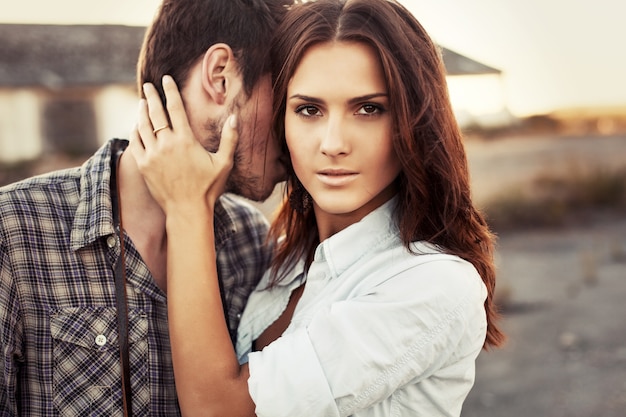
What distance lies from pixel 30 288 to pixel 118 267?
220 millimetres

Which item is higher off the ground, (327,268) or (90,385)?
(327,268)

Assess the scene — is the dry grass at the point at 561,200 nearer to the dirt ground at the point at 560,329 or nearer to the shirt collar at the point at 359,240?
the dirt ground at the point at 560,329

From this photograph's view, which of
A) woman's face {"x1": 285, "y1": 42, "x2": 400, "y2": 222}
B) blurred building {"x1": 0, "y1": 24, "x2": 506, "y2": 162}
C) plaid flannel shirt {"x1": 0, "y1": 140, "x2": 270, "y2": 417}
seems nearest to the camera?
woman's face {"x1": 285, "y1": 42, "x2": 400, "y2": 222}

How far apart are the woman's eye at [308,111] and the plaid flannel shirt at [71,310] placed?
57cm

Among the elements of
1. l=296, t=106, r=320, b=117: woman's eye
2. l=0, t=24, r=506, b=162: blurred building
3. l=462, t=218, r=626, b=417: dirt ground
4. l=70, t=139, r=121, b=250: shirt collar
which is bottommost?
l=462, t=218, r=626, b=417: dirt ground

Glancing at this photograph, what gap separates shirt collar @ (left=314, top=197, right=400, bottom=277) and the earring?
0.30 m

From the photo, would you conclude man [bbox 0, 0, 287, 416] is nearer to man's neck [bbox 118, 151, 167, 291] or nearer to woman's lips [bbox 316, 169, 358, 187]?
man's neck [bbox 118, 151, 167, 291]

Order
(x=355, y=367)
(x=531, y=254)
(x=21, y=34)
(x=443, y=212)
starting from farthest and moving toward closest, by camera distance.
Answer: (x=531, y=254) → (x=21, y=34) → (x=443, y=212) → (x=355, y=367)

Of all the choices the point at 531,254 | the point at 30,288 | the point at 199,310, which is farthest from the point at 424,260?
the point at 531,254

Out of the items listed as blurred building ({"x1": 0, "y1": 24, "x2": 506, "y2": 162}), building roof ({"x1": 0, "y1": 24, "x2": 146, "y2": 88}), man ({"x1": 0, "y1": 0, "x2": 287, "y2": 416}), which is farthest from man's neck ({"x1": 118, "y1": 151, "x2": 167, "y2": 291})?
→ building roof ({"x1": 0, "y1": 24, "x2": 146, "y2": 88})

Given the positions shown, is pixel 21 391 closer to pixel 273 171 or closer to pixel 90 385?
pixel 90 385

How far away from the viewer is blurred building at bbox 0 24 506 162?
22.9 feet

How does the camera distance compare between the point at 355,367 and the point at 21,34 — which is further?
the point at 21,34

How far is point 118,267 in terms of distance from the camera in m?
2.03
